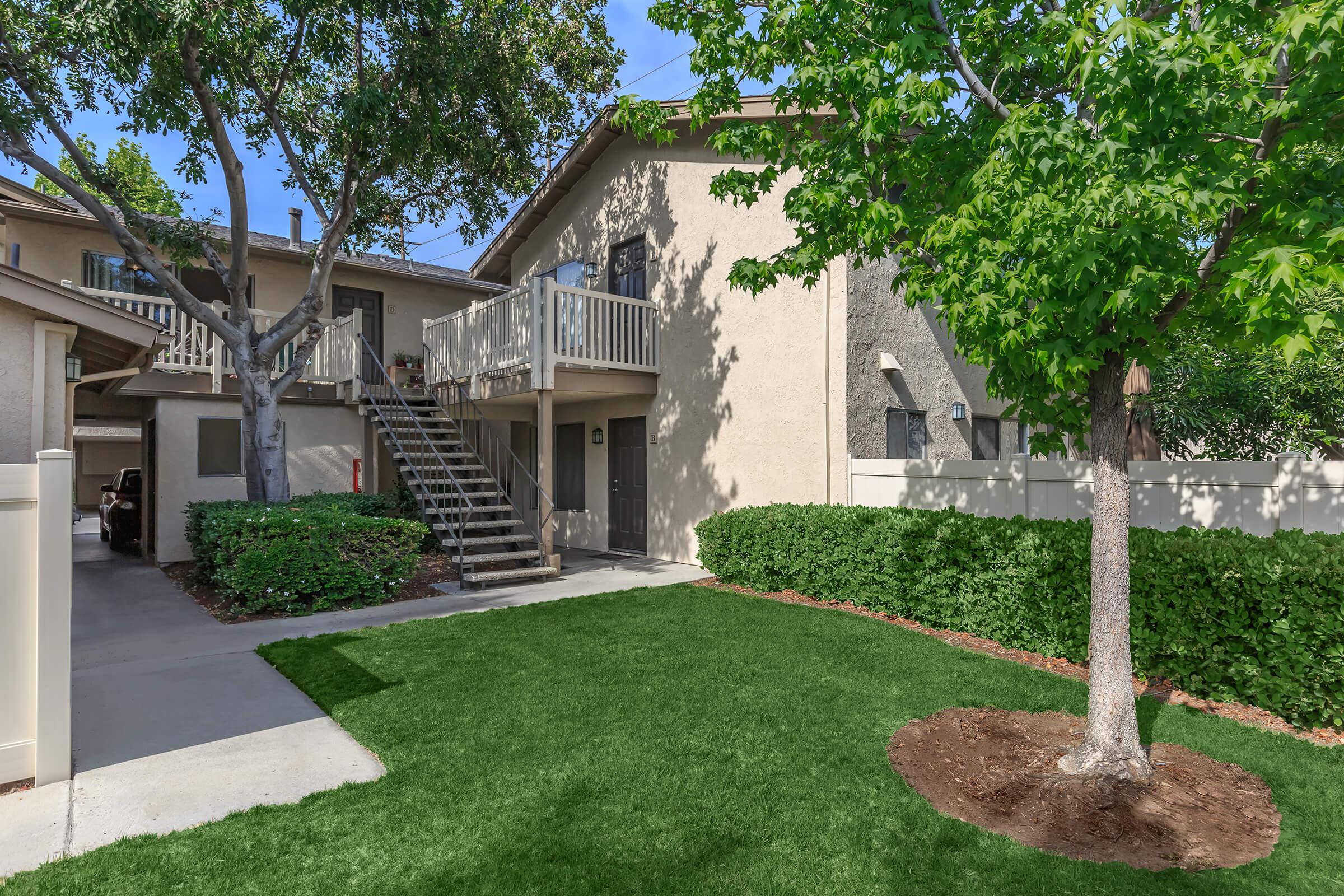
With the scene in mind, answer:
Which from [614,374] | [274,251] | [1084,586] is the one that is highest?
[274,251]

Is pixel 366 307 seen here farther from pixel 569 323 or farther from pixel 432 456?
pixel 569 323

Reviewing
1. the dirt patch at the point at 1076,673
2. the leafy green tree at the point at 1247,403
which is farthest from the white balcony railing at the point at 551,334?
the leafy green tree at the point at 1247,403

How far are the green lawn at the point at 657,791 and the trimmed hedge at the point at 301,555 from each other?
1.71 m

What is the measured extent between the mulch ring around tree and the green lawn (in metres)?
0.11

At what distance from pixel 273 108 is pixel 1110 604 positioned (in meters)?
10.9

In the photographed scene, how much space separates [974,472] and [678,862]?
235 inches

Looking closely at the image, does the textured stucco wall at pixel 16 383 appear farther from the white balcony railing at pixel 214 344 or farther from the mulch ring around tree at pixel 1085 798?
the mulch ring around tree at pixel 1085 798

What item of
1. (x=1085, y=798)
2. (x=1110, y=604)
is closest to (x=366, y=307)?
(x=1110, y=604)

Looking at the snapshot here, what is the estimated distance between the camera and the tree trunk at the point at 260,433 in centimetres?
965

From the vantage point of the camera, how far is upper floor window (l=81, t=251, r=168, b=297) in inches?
→ 490

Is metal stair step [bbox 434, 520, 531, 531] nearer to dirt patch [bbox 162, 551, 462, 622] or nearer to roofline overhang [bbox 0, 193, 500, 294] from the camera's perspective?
dirt patch [bbox 162, 551, 462, 622]

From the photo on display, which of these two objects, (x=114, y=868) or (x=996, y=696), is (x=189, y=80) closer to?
(x=114, y=868)

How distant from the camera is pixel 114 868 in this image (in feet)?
9.80

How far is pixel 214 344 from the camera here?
432 inches
